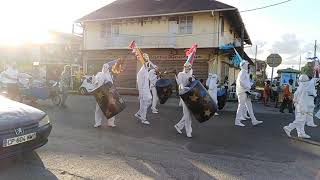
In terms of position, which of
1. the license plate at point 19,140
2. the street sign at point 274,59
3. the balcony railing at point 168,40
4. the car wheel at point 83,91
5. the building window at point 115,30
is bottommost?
the car wheel at point 83,91

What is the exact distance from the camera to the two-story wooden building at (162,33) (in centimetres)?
2750

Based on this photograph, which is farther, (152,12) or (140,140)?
(152,12)

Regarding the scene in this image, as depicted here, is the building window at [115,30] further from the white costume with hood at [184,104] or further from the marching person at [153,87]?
the white costume with hood at [184,104]

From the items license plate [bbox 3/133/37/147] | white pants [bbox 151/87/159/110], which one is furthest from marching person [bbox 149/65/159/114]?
license plate [bbox 3/133/37/147]

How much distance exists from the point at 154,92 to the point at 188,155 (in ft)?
25.9

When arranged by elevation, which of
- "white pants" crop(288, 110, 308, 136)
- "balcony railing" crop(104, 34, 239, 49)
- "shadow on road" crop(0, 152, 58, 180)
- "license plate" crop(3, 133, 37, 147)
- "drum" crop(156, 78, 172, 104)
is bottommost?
"shadow on road" crop(0, 152, 58, 180)

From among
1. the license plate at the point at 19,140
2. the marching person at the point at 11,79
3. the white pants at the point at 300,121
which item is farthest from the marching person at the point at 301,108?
the marching person at the point at 11,79

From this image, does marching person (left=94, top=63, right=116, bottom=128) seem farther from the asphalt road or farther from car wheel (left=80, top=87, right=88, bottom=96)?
car wheel (left=80, top=87, right=88, bottom=96)

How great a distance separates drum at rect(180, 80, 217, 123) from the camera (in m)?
8.97

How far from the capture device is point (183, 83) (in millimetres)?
9516

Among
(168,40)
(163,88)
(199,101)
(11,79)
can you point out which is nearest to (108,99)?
(199,101)

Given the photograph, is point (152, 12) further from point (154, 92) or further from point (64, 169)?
point (64, 169)

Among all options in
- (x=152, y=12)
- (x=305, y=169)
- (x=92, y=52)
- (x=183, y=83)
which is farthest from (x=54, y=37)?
(x=305, y=169)

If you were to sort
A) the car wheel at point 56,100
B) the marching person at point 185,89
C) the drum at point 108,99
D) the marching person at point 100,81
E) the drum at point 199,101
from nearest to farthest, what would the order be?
the drum at point 199,101 < the marching person at point 185,89 < the drum at point 108,99 < the marching person at point 100,81 < the car wheel at point 56,100
